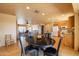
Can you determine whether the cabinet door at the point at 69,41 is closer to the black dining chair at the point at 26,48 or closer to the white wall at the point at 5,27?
the black dining chair at the point at 26,48

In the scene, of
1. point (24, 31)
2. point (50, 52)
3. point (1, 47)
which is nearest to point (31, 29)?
point (24, 31)

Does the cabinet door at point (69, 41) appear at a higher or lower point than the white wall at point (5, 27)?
lower

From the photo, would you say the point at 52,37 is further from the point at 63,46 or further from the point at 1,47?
the point at 1,47

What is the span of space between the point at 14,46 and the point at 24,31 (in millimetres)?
927

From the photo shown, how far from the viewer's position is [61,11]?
4266mm

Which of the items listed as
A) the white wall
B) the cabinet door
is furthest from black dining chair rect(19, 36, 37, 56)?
the cabinet door

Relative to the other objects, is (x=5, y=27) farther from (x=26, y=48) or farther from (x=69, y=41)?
(x=69, y=41)

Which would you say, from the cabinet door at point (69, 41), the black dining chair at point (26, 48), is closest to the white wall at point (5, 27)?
the black dining chair at point (26, 48)

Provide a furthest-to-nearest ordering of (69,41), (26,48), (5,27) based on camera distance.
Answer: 1. (5,27)
2. (69,41)
3. (26,48)

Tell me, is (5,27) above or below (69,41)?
above

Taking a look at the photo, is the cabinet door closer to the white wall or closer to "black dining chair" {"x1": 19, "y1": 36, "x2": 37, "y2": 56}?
"black dining chair" {"x1": 19, "y1": 36, "x2": 37, "y2": 56}

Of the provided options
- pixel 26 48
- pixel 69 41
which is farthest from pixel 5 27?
pixel 69 41

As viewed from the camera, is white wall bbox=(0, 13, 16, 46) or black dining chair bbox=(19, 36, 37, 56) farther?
white wall bbox=(0, 13, 16, 46)

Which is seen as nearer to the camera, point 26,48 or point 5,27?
point 26,48
